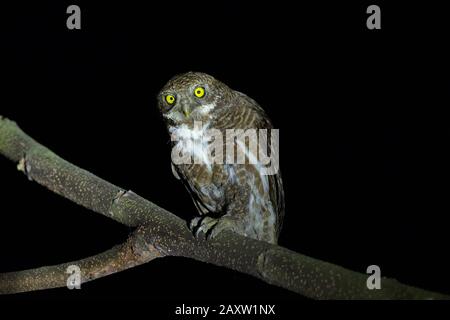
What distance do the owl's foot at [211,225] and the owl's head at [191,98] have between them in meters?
0.45

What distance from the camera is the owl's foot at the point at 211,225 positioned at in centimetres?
159

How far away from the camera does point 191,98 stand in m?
2.22

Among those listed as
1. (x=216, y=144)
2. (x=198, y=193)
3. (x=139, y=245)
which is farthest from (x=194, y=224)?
(x=198, y=193)

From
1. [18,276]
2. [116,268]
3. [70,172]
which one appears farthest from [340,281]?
[18,276]

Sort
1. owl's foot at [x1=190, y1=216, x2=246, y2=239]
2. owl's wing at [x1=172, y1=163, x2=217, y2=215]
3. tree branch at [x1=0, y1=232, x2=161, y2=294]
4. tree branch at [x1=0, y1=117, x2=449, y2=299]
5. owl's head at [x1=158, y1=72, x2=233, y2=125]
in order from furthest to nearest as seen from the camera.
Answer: owl's wing at [x1=172, y1=163, x2=217, y2=215] < owl's head at [x1=158, y1=72, x2=233, y2=125] < tree branch at [x1=0, y1=232, x2=161, y2=294] < owl's foot at [x1=190, y1=216, x2=246, y2=239] < tree branch at [x1=0, y1=117, x2=449, y2=299]

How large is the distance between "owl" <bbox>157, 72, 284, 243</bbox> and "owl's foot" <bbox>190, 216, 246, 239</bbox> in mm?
61

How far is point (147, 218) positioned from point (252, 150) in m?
0.75

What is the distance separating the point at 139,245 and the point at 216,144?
692 mm

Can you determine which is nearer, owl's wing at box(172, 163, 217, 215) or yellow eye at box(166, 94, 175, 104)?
yellow eye at box(166, 94, 175, 104)

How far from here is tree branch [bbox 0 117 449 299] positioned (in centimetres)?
129

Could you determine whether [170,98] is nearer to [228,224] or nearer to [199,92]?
[199,92]

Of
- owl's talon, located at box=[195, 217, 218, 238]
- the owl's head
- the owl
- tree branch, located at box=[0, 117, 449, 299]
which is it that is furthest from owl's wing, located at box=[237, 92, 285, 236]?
tree branch, located at box=[0, 117, 449, 299]

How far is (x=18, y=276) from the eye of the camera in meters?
1.80

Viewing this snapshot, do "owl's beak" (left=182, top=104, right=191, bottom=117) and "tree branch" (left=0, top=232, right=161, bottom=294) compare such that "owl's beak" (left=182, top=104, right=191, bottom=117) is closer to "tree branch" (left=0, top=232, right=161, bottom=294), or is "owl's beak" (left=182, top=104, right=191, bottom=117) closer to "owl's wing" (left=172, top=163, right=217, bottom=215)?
"owl's wing" (left=172, top=163, right=217, bottom=215)
